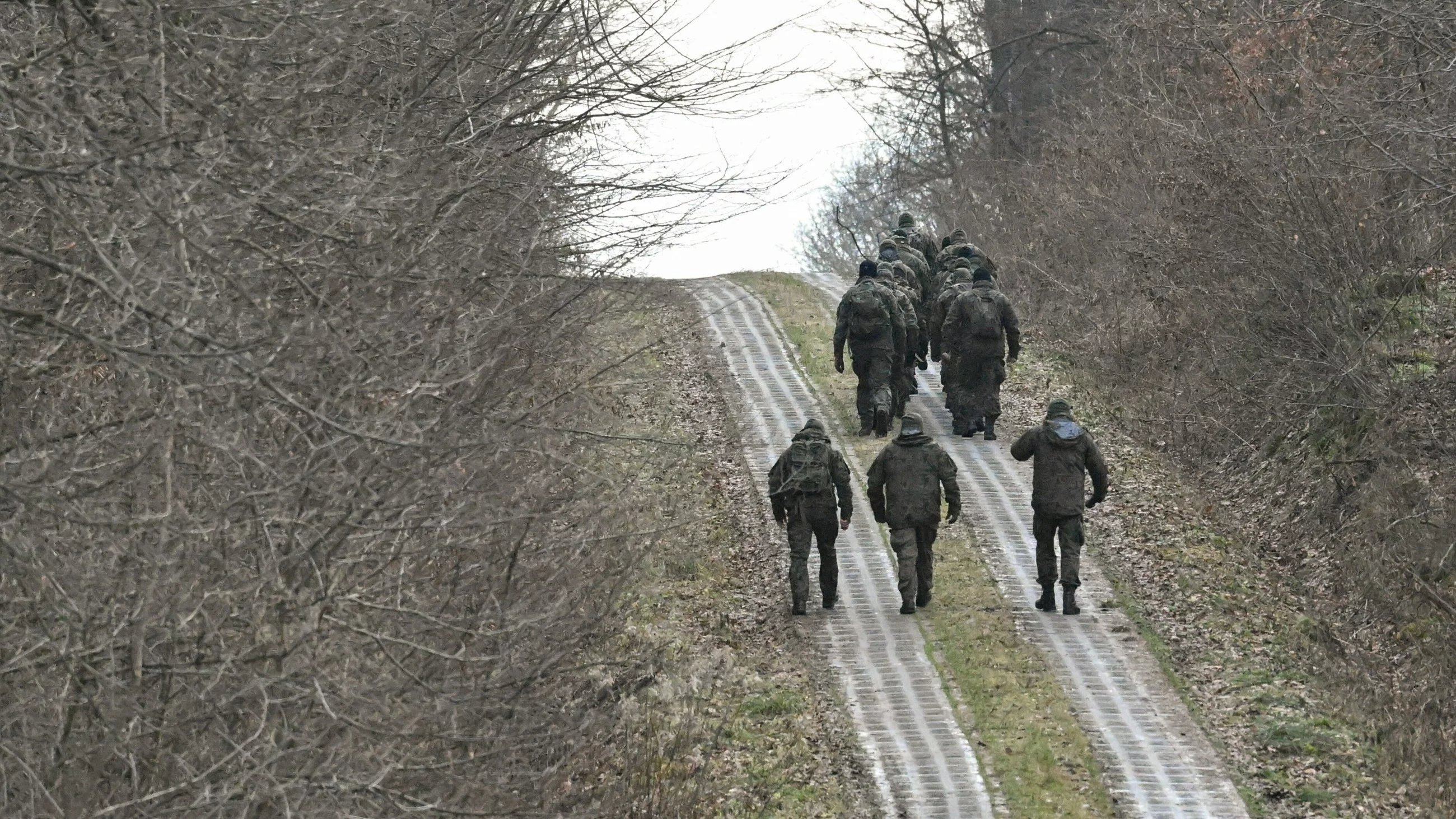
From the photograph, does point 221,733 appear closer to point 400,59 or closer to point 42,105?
point 42,105

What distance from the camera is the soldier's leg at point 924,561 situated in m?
16.0

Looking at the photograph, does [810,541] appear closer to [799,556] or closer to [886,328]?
[799,556]

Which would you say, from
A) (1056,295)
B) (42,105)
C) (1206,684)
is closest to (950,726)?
(1206,684)

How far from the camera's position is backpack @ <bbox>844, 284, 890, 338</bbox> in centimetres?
2052

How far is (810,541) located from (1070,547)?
2352 millimetres

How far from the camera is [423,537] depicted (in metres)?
9.12

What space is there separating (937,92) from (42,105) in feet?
111

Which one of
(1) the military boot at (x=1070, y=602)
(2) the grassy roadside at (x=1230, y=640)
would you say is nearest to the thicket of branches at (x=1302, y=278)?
(2) the grassy roadside at (x=1230, y=640)

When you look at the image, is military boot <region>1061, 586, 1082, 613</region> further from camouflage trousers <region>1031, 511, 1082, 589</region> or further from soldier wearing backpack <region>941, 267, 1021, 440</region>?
soldier wearing backpack <region>941, 267, 1021, 440</region>

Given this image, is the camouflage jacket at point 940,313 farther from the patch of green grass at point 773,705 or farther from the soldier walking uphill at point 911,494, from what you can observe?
the patch of green grass at point 773,705

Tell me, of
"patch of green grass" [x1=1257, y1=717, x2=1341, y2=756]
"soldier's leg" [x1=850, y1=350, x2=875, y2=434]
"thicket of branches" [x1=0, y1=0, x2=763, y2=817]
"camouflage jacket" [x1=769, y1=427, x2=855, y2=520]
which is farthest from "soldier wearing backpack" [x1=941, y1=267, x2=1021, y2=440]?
"thicket of branches" [x1=0, y1=0, x2=763, y2=817]

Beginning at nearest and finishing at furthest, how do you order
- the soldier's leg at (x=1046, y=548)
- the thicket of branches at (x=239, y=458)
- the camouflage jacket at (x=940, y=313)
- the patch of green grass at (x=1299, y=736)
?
the thicket of branches at (x=239, y=458), the patch of green grass at (x=1299, y=736), the soldier's leg at (x=1046, y=548), the camouflage jacket at (x=940, y=313)

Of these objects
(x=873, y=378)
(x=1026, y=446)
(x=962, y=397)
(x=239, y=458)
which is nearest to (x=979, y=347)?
(x=962, y=397)

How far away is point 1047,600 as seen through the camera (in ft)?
53.1
